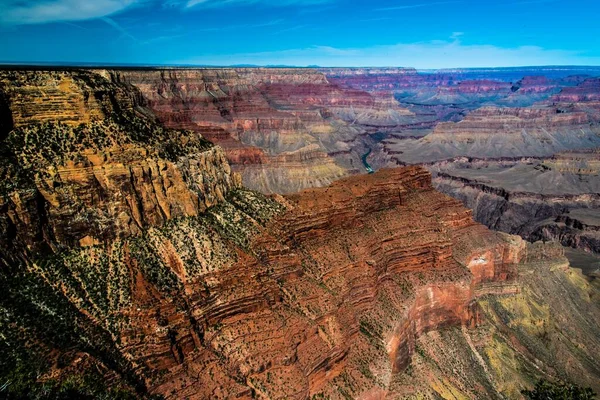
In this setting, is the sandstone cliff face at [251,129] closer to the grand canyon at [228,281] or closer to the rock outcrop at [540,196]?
the rock outcrop at [540,196]

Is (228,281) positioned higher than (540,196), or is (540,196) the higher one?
(228,281)

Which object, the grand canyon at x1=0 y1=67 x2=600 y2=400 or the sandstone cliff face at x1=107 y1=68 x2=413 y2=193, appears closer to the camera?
the grand canyon at x1=0 y1=67 x2=600 y2=400

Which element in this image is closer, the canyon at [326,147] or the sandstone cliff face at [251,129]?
the canyon at [326,147]

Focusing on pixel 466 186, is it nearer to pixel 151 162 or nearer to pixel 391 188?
pixel 391 188

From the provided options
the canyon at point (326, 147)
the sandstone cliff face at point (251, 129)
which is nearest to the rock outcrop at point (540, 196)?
the canyon at point (326, 147)

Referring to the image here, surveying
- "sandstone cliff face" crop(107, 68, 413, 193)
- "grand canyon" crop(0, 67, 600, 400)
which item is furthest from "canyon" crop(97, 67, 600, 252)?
"grand canyon" crop(0, 67, 600, 400)

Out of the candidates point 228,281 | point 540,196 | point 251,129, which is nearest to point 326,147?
point 251,129

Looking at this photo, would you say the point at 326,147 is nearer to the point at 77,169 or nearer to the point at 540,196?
the point at 540,196

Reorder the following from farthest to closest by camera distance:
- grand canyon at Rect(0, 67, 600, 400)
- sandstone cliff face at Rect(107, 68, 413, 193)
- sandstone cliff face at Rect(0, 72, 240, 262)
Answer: sandstone cliff face at Rect(107, 68, 413, 193) < sandstone cliff face at Rect(0, 72, 240, 262) < grand canyon at Rect(0, 67, 600, 400)

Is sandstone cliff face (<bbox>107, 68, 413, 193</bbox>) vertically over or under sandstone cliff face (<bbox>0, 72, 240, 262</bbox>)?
under

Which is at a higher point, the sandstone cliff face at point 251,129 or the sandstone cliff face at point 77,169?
the sandstone cliff face at point 77,169

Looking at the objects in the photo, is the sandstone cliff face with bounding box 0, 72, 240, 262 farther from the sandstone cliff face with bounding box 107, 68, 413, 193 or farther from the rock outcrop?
the rock outcrop
